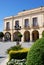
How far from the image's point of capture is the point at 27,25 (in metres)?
43.5

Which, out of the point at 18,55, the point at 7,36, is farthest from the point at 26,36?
the point at 18,55

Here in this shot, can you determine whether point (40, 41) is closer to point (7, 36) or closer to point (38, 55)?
point (38, 55)

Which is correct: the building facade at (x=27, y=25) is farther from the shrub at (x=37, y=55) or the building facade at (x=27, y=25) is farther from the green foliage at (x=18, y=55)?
the shrub at (x=37, y=55)

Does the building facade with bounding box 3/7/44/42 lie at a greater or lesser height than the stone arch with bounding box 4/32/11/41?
greater

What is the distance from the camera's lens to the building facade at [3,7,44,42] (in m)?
41.0

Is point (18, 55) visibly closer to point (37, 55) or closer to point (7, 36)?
point (37, 55)

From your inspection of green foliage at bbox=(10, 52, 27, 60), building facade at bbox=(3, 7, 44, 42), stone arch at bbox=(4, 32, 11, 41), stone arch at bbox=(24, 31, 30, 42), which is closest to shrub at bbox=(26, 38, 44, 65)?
green foliage at bbox=(10, 52, 27, 60)

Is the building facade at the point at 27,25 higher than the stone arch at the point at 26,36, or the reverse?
the building facade at the point at 27,25

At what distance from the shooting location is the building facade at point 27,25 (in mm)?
41000

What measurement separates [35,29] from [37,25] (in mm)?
831

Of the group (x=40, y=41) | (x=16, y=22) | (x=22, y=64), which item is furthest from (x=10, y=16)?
(x=40, y=41)

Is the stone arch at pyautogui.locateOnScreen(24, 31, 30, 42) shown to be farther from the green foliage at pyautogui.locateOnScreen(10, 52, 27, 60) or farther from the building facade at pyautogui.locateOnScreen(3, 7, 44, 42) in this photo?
the green foliage at pyautogui.locateOnScreen(10, 52, 27, 60)

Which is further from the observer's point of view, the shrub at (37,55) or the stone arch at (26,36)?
the stone arch at (26,36)

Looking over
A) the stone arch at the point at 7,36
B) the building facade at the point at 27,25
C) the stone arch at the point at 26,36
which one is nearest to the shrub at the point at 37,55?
the building facade at the point at 27,25
